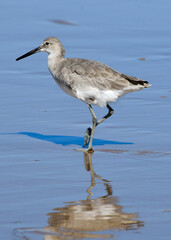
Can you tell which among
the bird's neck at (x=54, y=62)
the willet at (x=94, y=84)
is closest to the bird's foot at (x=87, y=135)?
the willet at (x=94, y=84)

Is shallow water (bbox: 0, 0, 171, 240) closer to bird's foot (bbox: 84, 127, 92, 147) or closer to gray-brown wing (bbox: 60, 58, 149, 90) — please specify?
bird's foot (bbox: 84, 127, 92, 147)

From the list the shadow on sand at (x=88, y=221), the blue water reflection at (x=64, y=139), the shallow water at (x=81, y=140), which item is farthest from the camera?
the blue water reflection at (x=64, y=139)

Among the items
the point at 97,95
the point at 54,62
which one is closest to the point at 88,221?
the point at 97,95

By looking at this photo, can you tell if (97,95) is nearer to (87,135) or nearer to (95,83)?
(95,83)

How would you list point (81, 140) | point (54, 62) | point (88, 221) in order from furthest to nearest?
point (54, 62), point (81, 140), point (88, 221)

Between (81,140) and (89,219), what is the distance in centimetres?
237

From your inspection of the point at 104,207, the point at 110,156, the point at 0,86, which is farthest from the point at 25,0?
the point at 104,207

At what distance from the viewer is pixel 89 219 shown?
4828mm

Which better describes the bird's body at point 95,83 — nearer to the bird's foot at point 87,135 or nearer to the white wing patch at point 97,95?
the white wing patch at point 97,95

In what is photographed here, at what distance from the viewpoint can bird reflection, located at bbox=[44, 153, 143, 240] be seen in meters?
4.57

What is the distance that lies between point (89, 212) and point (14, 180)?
0.96 meters

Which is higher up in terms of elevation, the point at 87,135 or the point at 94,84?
the point at 94,84

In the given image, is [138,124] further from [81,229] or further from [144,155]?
[81,229]

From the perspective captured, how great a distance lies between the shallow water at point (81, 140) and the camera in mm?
4820
